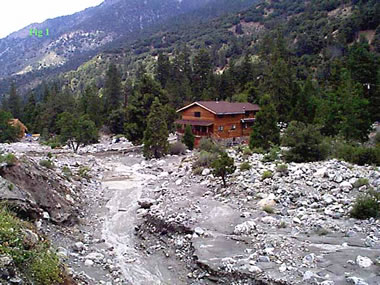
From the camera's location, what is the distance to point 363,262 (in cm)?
1017

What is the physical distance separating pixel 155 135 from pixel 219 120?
9839 millimetres

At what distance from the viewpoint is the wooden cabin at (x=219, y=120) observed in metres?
40.7

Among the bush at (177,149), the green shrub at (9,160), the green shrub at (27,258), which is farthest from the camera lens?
the bush at (177,149)

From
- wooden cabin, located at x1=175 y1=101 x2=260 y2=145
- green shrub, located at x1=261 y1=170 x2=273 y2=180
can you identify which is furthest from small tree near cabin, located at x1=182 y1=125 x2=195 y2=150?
green shrub, located at x1=261 y1=170 x2=273 y2=180

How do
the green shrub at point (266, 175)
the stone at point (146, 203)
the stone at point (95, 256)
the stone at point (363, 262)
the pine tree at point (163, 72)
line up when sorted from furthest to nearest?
the pine tree at point (163, 72), the green shrub at point (266, 175), the stone at point (146, 203), the stone at point (95, 256), the stone at point (363, 262)

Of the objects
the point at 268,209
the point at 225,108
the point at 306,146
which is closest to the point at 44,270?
the point at 268,209

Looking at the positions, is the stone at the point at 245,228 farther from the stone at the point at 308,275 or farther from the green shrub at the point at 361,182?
the green shrub at the point at 361,182

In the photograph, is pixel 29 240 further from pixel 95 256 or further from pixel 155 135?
pixel 155 135

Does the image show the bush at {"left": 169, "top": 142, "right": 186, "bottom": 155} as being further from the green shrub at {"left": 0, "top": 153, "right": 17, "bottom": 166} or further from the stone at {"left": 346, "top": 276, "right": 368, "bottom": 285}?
the stone at {"left": 346, "top": 276, "right": 368, "bottom": 285}

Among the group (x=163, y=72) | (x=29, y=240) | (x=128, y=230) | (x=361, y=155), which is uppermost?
(x=163, y=72)

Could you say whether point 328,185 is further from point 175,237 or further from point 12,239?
point 12,239

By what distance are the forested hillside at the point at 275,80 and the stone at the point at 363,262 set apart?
2011cm

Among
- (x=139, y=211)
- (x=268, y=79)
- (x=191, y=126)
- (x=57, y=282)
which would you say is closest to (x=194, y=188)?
(x=139, y=211)

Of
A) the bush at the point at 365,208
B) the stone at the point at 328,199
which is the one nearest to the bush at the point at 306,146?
the stone at the point at 328,199
